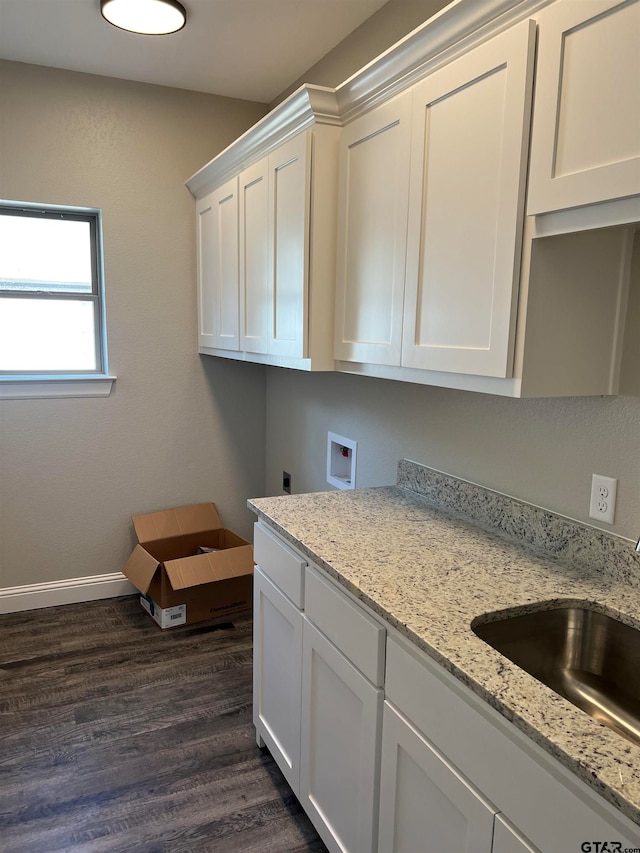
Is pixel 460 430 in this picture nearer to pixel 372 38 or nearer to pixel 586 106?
pixel 586 106

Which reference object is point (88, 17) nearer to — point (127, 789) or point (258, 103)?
point (258, 103)

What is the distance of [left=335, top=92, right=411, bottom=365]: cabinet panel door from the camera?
5.56ft

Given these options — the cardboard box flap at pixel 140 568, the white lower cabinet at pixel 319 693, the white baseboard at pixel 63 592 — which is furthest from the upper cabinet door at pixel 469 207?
the white baseboard at pixel 63 592

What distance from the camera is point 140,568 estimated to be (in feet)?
10.0

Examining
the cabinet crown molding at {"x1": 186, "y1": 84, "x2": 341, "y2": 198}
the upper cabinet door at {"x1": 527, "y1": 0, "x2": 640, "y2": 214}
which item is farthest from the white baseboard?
the upper cabinet door at {"x1": 527, "y1": 0, "x2": 640, "y2": 214}

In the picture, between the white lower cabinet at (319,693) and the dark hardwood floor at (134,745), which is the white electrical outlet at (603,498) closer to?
the white lower cabinet at (319,693)

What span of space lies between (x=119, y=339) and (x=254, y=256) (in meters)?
1.05

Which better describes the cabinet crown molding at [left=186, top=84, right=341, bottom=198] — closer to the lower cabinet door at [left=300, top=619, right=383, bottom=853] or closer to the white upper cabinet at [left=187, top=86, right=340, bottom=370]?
the white upper cabinet at [left=187, top=86, right=340, bottom=370]

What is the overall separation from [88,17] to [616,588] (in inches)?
107

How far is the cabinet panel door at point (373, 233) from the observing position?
1693 millimetres

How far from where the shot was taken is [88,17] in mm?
2367

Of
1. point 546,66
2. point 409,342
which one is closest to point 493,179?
point 546,66

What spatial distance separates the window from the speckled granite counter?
1.73m

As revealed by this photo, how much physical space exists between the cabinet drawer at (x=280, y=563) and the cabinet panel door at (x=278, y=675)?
0.04 meters
